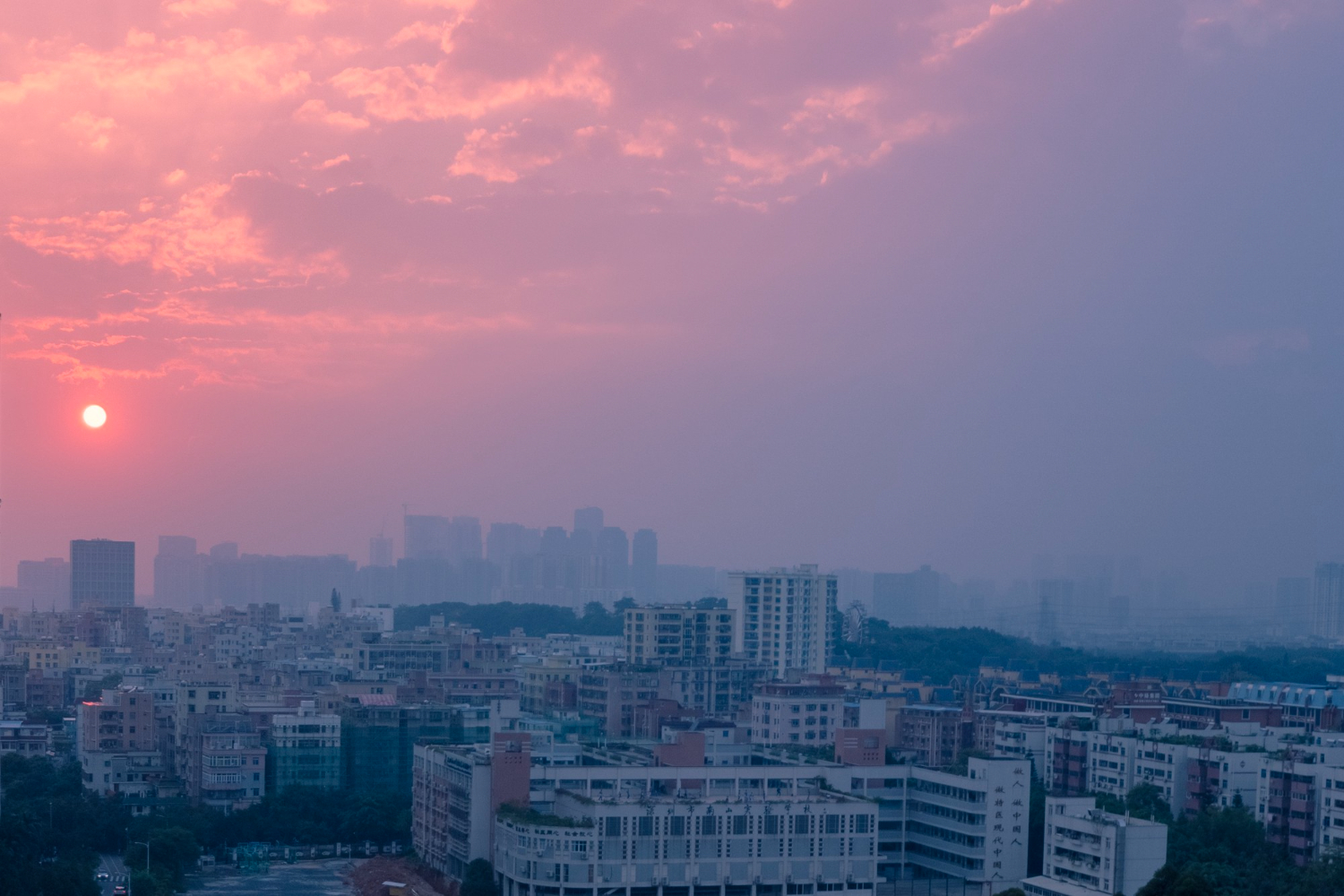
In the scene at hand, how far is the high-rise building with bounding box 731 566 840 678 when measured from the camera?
87.7 feet

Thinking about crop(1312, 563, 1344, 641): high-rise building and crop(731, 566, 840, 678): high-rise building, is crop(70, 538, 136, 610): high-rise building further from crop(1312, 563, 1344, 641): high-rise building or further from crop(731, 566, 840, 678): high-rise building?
crop(1312, 563, 1344, 641): high-rise building

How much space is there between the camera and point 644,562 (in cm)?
6338

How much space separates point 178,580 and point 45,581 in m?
4.96

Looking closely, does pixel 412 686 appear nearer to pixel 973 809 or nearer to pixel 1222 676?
pixel 973 809

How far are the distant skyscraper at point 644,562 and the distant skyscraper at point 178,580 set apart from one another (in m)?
16.3

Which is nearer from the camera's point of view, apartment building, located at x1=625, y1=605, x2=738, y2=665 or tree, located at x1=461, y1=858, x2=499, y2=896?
tree, located at x1=461, y1=858, x2=499, y2=896

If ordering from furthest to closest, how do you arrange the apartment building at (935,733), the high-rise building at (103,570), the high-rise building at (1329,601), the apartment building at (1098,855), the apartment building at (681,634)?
the high-rise building at (1329,601) < the high-rise building at (103,570) < the apartment building at (681,634) < the apartment building at (935,733) < the apartment building at (1098,855)

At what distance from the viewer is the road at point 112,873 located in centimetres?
1233

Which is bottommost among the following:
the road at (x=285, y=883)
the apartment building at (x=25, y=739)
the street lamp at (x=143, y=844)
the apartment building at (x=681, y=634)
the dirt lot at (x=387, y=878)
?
the road at (x=285, y=883)

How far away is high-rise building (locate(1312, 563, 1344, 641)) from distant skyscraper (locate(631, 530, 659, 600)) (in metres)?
21.9

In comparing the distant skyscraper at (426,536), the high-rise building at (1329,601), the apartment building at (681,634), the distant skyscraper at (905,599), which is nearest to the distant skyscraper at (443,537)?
the distant skyscraper at (426,536)

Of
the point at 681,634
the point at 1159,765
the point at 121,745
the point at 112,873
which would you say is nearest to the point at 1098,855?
the point at 1159,765

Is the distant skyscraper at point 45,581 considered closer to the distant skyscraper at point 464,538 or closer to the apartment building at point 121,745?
the distant skyscraper at point 464,538

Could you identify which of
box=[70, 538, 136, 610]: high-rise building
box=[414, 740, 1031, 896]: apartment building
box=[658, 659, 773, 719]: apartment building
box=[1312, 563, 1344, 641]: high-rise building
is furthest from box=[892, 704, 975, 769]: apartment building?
box=[1312, 563, 1344, 641]: high-rise building
